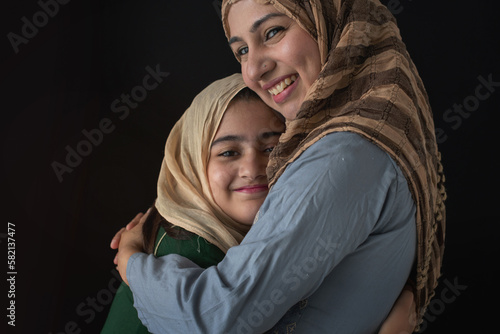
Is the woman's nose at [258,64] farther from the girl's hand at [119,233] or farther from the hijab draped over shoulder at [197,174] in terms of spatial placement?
the girl's hand at [119,233]

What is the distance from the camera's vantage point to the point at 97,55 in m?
2.64

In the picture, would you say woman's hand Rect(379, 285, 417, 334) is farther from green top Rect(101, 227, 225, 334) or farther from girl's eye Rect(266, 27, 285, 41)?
girl's eye Rect(266, 27, 285, 41)

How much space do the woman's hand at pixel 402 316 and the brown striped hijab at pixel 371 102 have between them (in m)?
0.03

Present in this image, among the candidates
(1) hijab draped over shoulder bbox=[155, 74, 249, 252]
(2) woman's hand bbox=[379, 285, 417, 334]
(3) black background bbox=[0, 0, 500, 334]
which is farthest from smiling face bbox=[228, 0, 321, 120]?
(3) black background bbox=[0, 0, 500, 334]

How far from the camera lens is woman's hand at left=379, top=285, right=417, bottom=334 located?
53.7 inches

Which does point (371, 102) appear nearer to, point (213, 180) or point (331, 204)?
point (331, 204)

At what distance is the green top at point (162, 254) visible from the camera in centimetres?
165

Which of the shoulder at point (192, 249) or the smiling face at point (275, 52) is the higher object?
the smiling face at point (275, 52)

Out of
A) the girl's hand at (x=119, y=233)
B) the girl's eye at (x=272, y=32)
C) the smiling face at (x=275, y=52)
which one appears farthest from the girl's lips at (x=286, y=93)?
the girl's hand at (x=119, y=233)

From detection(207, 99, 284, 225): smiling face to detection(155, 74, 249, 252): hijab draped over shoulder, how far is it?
0.09 ft

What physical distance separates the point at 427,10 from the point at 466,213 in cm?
94

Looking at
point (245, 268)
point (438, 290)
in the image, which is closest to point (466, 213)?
point (438, 290)

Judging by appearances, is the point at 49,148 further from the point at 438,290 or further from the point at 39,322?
the point at 438,290

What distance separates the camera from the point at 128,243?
1826 millimetres
